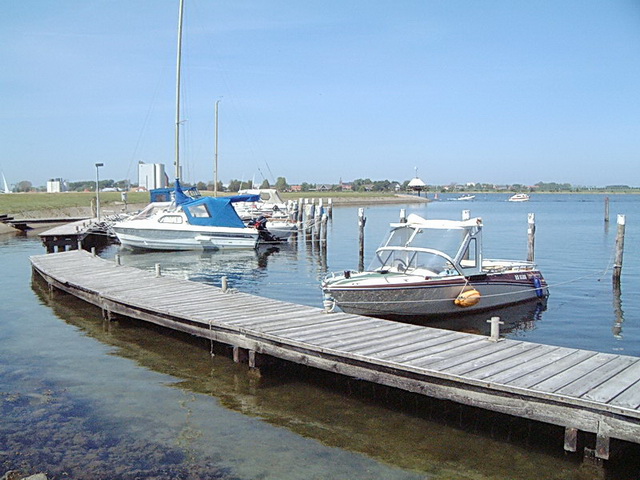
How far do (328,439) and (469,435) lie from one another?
1979mm

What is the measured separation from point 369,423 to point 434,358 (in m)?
1.35

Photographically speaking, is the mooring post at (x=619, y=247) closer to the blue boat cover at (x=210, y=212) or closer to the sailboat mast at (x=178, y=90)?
the blue boat cover at (x=210, y=212)

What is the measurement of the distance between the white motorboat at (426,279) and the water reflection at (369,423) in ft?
11.0

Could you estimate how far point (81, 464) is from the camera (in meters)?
7.52

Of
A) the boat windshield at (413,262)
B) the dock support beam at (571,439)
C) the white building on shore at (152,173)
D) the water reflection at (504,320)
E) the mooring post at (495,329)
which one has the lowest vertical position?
the water reflection at (504,320)

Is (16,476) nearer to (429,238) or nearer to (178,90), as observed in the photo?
(429,238)

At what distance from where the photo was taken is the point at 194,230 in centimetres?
3169

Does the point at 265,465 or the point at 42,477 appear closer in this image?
the point at 42,477

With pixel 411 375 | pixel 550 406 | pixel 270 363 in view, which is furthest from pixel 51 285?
pixel 550 406

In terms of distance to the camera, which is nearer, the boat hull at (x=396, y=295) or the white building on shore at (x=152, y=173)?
the boat hull at (x=396, y=295)

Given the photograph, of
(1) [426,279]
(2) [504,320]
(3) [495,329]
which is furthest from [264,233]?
(3) [495,329]

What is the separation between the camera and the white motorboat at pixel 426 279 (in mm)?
14273

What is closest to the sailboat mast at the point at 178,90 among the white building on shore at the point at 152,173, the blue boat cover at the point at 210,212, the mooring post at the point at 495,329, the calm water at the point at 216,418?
the blue boat cover at the point at 210,212

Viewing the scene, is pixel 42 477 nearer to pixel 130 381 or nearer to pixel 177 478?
pixel 177 478
